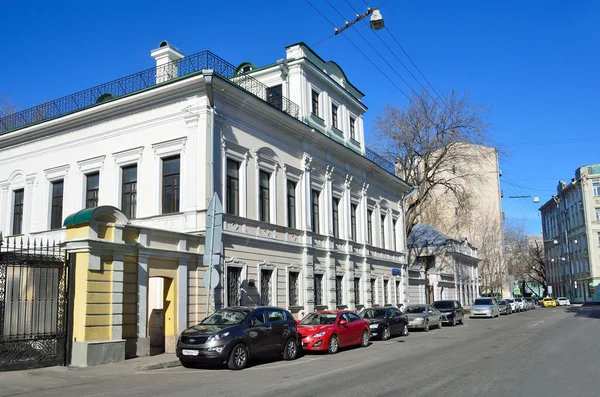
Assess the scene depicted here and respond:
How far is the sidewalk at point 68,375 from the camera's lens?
11867mm

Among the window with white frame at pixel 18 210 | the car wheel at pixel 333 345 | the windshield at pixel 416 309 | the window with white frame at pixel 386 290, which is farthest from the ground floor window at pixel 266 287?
the window with white frame at pixel 386 290

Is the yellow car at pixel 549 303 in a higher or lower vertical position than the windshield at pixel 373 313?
lower

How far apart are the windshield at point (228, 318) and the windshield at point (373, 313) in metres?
9.70

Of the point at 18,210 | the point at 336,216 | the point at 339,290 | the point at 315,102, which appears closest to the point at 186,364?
the point at 339,290

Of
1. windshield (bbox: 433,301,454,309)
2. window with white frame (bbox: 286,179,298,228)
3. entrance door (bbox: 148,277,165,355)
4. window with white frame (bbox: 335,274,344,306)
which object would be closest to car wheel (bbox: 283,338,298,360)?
entrance door (bbox: 148,277,165,355)

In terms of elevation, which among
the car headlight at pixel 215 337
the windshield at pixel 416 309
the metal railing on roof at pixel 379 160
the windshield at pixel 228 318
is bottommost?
the windshield at pixel 416 309

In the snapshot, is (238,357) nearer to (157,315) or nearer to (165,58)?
(157,315)

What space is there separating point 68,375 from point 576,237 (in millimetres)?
90636

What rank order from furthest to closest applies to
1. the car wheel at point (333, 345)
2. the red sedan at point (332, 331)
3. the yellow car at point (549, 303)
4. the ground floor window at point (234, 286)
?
1. the yellow car at point (549, 303)
2. the ground floor window at point (234, 286)
3. the car wheel at point (333, 345)
4. the red sedan at point (332, 331)

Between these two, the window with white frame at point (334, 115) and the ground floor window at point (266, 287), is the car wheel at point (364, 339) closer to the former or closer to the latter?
the ground floor window at point (266, 287)

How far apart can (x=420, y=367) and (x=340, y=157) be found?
59.6ft

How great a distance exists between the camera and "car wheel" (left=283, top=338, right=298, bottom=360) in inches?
644

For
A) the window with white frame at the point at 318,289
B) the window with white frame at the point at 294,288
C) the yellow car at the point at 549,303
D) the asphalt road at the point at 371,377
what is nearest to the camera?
the asphalt road at the point at 371,377

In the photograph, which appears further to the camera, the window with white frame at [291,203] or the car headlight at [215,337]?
the window with white frame at [291,203]
